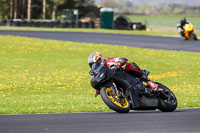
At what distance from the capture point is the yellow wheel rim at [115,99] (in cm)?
980

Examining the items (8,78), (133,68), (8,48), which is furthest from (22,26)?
(133,68)

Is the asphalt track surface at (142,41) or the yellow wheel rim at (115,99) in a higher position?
the yellow wheel rim at (115,99)

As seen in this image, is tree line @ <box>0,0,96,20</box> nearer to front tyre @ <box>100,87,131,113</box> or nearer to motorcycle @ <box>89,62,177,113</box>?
motorcycle @ <box>89,62,177,113</box>

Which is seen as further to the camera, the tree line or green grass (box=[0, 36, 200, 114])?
the tree line

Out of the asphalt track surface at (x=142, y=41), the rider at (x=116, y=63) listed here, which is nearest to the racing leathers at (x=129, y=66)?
the rider at (x=116, y=63)

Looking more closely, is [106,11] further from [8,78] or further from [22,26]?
[8,78]

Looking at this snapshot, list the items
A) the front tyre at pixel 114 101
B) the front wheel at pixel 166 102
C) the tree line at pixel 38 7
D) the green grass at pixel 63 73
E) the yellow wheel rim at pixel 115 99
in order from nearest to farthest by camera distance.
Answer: the front tyre at pixel 114 101 < the yellow wheel rim at pixel 115 99 < the front wheel at pixel 166 102 < the green grass at pixel 63 73 < the tree line at pixel 38 7

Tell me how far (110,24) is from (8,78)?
1318 inches

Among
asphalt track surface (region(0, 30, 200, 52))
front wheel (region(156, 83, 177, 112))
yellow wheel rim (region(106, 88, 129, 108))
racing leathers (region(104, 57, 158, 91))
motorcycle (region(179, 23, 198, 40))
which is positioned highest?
racing leathers (region(104, 57, 158, 91))

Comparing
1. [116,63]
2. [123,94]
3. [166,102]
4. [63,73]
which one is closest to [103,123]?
[123,94]

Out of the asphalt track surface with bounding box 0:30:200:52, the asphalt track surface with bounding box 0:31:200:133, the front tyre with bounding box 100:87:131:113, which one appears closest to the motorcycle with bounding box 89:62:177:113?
the front tyre with bounding box 100:87:131:113

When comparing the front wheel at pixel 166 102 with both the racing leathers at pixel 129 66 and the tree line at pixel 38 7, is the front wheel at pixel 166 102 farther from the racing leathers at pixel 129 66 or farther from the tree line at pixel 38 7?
the tree line at pixel 38 7

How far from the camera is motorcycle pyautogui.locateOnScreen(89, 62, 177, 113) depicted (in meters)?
9.77

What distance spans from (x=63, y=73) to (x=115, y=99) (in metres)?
11.0
